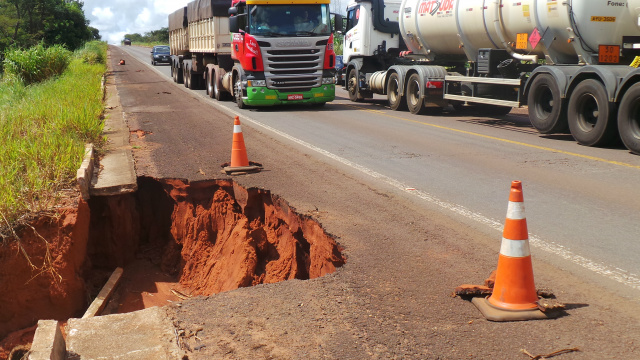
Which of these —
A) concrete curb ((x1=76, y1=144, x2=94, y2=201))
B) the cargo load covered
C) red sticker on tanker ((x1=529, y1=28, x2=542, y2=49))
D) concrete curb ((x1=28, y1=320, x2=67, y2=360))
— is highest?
the cargo load covered

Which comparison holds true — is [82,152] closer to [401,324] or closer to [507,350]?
[401,324]

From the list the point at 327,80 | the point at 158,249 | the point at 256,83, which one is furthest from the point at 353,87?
the point at 158,249

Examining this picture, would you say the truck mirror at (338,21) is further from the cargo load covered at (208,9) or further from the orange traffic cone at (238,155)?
the orange traffic cone at (238,155)

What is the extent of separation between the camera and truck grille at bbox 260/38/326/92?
54.0ft

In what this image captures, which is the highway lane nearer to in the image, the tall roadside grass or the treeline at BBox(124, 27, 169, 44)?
the tall roadside grass

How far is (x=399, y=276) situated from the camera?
4348mm

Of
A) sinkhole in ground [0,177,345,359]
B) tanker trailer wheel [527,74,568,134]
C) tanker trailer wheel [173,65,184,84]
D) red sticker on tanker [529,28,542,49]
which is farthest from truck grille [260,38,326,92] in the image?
tanker trailer wheel [173,65,184,84]

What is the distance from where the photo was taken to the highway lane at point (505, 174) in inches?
196

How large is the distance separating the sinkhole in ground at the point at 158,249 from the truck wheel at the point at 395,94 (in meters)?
10.5

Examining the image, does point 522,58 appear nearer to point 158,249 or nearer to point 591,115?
point 591,115

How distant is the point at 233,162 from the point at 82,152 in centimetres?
203

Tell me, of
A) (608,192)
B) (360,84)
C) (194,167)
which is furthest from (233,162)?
(360,84)

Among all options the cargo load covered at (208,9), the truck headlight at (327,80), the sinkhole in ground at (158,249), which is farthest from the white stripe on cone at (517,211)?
the cargo load covered at (208,9)

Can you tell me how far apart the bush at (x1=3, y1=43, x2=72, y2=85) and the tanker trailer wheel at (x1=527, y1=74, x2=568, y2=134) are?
20.0 m
